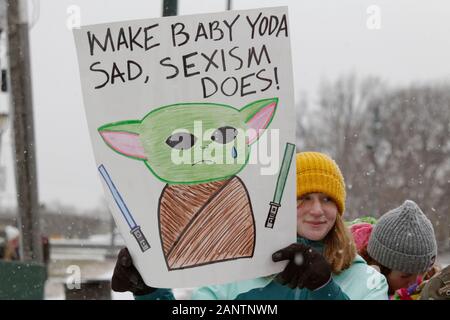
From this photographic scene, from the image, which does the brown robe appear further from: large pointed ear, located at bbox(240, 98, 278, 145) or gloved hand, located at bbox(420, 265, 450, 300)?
gloved hand, located at bbox(420, 265, 450, 300)

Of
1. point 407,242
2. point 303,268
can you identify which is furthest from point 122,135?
point 407,242

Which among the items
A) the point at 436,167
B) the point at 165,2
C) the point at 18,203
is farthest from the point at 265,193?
the point at 436,167

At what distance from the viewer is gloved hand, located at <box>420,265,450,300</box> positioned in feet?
6.90

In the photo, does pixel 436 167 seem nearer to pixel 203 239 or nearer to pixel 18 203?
pixel 18 203

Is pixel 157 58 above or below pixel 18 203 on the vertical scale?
above

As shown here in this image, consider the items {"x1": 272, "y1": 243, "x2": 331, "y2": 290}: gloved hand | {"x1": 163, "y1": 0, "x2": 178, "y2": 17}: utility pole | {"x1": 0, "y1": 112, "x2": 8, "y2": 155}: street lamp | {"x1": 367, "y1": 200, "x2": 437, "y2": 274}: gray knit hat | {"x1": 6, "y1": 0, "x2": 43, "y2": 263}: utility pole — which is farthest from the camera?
{"x1": 0, "y1": 112, "x2": 8, "y2": 155}: street lamp

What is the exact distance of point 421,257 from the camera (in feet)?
8.24

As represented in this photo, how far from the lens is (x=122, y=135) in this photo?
1937 mm

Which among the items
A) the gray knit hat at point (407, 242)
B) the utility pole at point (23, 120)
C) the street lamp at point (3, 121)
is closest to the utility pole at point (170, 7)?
the gray knit hat at point (407, 242)

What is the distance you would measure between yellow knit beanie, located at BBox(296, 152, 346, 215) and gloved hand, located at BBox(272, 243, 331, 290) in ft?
0.90

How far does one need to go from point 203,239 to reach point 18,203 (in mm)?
4197

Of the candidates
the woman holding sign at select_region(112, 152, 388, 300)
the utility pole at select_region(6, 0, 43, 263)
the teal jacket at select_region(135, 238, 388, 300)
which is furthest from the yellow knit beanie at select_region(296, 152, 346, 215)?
the utility pole at select_region(6, 0, 43, 263)

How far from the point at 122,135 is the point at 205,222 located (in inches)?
12.1

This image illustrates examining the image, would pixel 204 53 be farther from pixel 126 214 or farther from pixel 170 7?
pixel 170 7
